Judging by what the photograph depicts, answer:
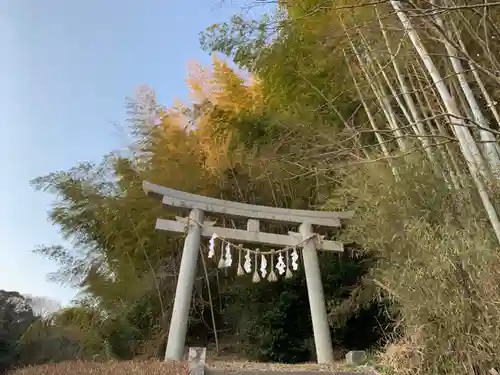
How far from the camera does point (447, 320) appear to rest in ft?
9.89

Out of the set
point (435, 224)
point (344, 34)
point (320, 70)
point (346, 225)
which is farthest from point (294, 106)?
point (435, 224)

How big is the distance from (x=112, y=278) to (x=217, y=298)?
5.04 feet

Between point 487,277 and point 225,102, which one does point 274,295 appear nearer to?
point 225,102

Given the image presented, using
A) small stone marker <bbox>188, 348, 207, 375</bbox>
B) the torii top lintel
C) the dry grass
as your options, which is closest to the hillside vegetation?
the torii top lintel

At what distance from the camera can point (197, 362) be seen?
4.06m

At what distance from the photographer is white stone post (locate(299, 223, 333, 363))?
15.6 feet

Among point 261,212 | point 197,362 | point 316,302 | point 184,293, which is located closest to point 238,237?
point 261,212

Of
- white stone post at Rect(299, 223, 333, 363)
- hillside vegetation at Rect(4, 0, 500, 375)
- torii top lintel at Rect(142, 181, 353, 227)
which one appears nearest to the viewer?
hillside vegetation at Rect(4, 0, 500, 375)

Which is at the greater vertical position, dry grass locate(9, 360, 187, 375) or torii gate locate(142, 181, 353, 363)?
torii gate locate(142, 181, 353, 363)

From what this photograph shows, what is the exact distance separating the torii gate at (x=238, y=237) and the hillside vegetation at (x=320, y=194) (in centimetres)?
36

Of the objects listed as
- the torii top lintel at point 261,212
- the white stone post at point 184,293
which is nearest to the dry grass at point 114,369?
the white stone post at point 184,293

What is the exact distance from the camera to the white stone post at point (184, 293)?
4453 mm

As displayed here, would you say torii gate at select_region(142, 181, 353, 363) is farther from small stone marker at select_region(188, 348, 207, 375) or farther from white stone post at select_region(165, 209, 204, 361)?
small stone marker at select_region(188, 348, 207, 375)

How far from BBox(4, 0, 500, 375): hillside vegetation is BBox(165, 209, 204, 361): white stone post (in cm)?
107
